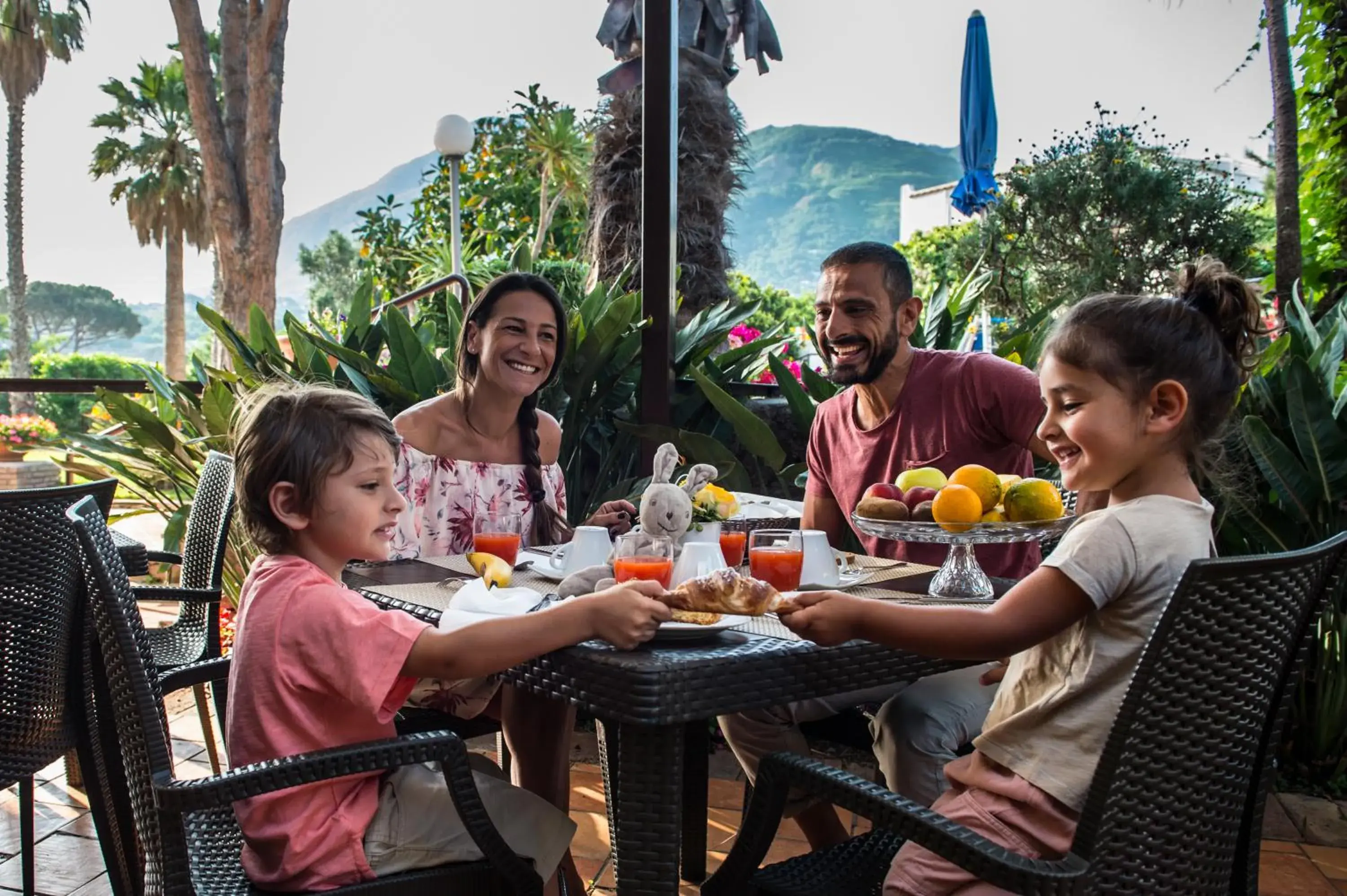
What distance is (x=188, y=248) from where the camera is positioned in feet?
111

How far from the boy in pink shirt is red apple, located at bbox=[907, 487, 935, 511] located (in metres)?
0.65

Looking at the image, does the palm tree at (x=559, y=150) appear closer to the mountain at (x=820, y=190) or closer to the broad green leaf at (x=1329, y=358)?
the broad green leaf at (x=1329, y=358)

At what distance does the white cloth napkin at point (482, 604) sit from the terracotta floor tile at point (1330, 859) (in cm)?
222

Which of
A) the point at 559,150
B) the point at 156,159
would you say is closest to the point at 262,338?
the point at 559,150

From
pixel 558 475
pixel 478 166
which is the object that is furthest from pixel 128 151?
pixel 558 475

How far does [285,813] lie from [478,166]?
16.5 metres

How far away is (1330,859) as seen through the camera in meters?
2.80

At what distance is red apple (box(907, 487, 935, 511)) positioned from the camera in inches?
76.5

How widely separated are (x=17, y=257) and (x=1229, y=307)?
137 feet

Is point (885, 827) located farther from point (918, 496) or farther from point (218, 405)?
point (218, 405)

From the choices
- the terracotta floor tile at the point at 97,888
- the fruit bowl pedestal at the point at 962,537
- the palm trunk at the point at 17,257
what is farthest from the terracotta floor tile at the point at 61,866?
the palm trunk at the point at 17,257

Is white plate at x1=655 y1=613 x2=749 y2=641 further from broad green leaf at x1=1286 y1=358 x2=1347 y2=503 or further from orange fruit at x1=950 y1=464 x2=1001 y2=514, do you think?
broad green leaf at x1=1286 y1=358 x2=1347 y2=503

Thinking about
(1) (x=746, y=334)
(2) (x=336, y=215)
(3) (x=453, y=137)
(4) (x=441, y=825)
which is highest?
(2) (x=336, y=215)

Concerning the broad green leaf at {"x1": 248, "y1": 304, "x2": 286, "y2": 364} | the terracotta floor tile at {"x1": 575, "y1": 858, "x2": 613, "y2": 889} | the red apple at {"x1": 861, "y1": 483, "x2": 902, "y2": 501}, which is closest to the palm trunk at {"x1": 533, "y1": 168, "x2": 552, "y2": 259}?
the broad green leaf at {"x1": 248, "y1": 304, "x2": 286, "y2": 364}
